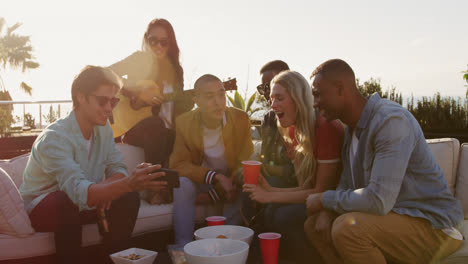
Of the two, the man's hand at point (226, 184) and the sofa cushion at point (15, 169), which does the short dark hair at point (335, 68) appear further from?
the sofa cushion at point (15, 169)

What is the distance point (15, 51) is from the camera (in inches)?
1286

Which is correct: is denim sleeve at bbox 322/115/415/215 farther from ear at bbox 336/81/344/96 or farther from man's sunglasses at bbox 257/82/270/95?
man's sunglasses at bbox 257/82/270/95

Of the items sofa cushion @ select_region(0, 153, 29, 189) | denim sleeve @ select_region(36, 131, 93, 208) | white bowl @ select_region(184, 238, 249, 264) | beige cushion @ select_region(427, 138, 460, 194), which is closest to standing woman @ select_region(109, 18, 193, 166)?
sofa cushion @ select_region(0, 153, 29, 189)

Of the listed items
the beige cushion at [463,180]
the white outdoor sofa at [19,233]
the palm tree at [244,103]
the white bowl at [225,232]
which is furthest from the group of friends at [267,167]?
the palm tree at [244,103]

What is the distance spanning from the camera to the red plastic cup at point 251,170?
2623mm

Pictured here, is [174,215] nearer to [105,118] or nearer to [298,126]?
[105,118]

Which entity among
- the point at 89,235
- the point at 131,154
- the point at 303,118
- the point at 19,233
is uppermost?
the point at 303,118

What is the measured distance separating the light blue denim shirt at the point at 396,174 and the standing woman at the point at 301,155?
0.36 meters

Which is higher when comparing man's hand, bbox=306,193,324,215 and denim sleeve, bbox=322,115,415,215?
denim sleeve, bbox=322,115,415,215

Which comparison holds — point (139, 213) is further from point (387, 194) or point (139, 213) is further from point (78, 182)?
point (387, 194)

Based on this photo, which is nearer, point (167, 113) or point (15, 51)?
point (167, 113)

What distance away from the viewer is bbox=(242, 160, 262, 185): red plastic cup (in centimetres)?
262

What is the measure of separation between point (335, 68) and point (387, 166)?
2.32ft

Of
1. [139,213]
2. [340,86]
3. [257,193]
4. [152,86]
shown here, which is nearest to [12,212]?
[139,213]
